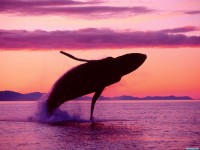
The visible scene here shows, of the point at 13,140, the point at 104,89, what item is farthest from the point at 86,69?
the point at 13,140

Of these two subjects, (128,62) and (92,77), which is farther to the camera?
(92,77)

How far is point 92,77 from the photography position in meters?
38.0

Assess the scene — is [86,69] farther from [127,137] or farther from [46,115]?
[46,115]

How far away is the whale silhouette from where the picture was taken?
35.8 meters

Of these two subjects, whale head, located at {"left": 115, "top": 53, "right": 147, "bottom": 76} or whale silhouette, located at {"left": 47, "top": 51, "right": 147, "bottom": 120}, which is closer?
whale head, located at {"left": 115, "top": 53, "right": 147, "bottom": 76}

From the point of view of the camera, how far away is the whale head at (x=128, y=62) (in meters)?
35.0

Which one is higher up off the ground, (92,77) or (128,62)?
(128,62)

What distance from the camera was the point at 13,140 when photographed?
123ft

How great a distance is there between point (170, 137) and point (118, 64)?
8.79 m

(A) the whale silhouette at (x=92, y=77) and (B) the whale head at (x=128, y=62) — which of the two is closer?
(B) the whale head at (x=128, y=62)

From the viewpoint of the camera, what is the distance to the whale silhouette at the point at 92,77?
3584 cm

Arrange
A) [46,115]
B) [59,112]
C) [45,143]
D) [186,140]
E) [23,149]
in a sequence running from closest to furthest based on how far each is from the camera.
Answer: [23,149], [45,143], [186,140], [46,115], [59,112]

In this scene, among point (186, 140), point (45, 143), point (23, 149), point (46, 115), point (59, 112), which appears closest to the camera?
point (23, 149)

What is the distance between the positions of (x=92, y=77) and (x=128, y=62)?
12.6 ft
